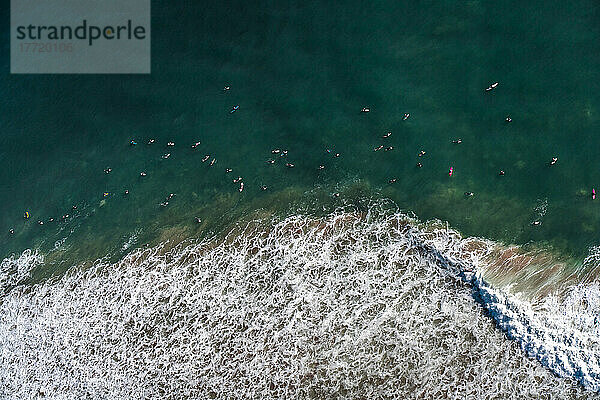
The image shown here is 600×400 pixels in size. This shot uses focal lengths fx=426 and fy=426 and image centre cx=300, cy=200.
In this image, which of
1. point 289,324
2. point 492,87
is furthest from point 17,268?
point 492,87

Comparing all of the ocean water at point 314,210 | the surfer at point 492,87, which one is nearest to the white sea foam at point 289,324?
the ocean water at point 314,210

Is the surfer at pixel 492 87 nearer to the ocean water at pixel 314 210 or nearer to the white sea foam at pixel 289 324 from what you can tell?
the ocean water at pixel 314 210

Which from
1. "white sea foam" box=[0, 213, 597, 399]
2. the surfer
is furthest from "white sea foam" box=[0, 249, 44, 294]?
the surfer

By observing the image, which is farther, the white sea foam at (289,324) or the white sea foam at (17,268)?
the white sea foam at (17,268)

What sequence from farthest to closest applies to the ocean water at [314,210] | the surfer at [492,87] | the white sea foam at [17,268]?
the white sea foam at [17,268]
the surfer at [492,87]
the ocean water at [314,210]

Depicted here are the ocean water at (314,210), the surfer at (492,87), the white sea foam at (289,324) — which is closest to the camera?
the white sea foam at (289,324)

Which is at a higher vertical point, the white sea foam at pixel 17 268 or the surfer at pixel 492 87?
the surfer at pixel 492 87

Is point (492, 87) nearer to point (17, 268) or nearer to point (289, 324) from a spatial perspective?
point (289, 324)

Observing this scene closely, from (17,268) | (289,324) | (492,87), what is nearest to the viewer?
(289,324)
